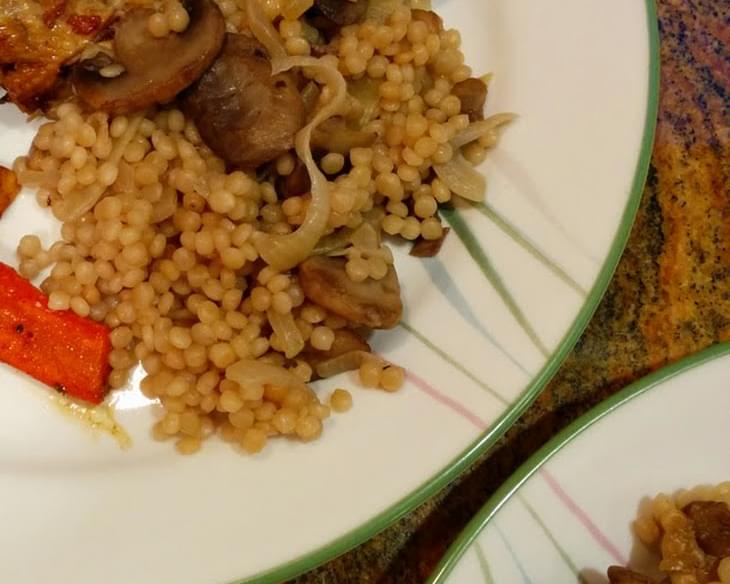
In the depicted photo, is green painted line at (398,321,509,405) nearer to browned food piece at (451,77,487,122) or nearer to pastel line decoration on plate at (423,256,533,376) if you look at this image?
pastel line decoration on plate at (423,256,533,376)

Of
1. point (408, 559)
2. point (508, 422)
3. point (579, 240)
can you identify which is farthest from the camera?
point (408, 559)

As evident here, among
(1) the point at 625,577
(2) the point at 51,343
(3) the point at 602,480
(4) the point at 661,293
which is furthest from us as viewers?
(4) the point at 661,293

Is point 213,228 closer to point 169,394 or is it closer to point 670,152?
point 169,394

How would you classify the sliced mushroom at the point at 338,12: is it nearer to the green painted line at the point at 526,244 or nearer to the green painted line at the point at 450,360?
the green painted line at the point at 526,244

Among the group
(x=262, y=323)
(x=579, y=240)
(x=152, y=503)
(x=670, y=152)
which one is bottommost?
(x=152, y=503)

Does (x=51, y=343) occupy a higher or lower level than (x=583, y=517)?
lower

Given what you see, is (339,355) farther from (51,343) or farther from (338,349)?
(51,343)

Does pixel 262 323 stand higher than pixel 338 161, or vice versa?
pixel 338 161

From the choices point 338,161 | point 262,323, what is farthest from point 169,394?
point 338,161

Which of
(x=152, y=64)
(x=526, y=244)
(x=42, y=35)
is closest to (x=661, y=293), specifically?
(x=526, y=244)
